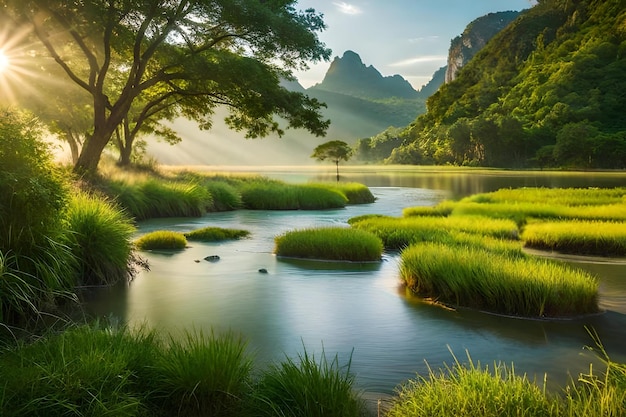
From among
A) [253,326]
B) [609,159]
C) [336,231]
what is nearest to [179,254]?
[336,231]

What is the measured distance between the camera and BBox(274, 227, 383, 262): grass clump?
601 inches

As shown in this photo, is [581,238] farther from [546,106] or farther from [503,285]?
[546,106]

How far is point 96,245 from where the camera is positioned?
11.5 meters

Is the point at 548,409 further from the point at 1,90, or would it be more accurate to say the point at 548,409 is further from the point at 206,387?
the point at 1,90

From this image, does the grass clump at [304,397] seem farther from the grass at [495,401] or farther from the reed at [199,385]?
the grass at [495,401]

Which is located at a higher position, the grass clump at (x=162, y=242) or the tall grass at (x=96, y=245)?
the tall grass at (x=96, y=245)

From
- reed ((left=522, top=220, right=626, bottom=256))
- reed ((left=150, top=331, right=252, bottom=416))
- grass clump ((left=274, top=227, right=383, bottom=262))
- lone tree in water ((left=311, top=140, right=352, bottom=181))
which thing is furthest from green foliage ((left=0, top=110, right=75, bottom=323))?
lone tree in water ((left=311, top=140, right=352, bottom=181))

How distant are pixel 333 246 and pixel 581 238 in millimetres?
7910

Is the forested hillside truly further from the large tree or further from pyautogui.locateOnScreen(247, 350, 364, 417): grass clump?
pyautogui.locateOnScreen(247, 350, 364, 417): grass clump

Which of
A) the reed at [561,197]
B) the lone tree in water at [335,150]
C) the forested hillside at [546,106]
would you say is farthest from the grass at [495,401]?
the forested hillside at [546,106]

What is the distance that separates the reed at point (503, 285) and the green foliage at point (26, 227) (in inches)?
280

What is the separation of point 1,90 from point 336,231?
97.7 ft

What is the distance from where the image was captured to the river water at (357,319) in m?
6.84

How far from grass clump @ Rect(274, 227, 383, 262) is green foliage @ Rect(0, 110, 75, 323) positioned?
26.0 ft
